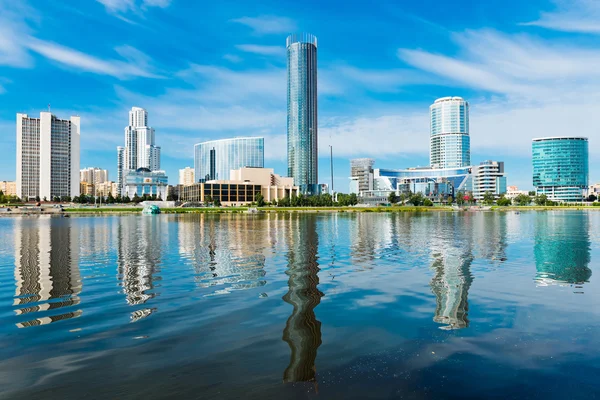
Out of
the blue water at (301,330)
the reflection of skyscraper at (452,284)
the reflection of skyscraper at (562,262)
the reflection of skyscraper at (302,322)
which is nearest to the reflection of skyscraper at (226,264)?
the blue water at (301,330)

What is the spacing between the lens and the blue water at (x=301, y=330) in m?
9.03

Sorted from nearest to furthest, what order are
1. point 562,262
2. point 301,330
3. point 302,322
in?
point 301,330 < point 302,322 < point 562,262

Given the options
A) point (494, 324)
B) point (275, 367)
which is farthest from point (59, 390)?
point (494, 324)

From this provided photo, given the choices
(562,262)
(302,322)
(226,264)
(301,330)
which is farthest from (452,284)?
(226,264)

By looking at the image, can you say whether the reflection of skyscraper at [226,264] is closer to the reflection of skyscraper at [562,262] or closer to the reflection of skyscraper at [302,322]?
the reflection of skyscraper at [302,322]

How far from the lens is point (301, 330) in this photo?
12.9 m

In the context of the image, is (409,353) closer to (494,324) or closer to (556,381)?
(556,381)

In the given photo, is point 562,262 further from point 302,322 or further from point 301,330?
point 301,330

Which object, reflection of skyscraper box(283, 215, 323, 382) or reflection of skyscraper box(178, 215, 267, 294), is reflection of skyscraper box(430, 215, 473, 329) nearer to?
reflection of skyscraper box(283, 215, 323, 382)

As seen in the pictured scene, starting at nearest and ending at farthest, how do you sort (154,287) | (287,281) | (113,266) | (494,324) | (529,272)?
(494,324) → (154,287) → (287,281) → (529,272) → (113,266)

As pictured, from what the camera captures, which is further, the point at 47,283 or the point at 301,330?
the point at 47,283

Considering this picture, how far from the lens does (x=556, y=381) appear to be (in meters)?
9.16

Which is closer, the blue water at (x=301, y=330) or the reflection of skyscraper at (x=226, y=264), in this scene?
the blue water at (x=301, y=330)

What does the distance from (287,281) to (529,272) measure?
44.0 feet
